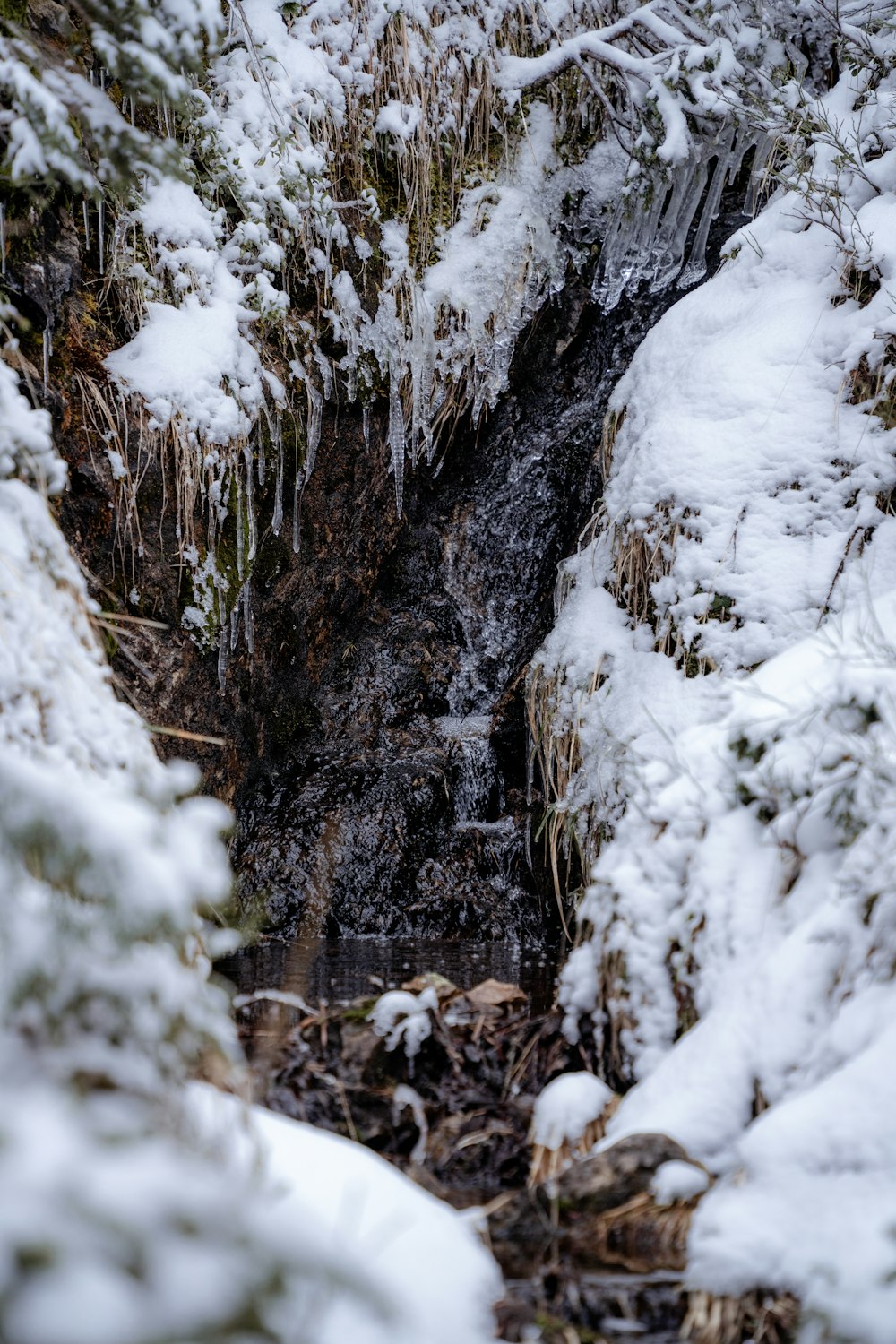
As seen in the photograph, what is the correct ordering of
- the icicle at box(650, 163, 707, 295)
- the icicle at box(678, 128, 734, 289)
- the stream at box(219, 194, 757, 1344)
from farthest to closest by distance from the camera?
the icicle at box(650, 163, 707, 295) < the icicle at box(678, 128, 734, 289) < the stream at box(219, 194, 757, 1344)

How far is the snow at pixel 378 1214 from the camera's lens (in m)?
1.27

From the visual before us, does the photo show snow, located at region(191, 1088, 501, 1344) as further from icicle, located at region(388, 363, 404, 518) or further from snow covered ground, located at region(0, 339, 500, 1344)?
icicle, located at region(388, 363, 404, 518)

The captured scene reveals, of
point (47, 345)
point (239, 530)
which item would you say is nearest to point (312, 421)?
point (239, 530)

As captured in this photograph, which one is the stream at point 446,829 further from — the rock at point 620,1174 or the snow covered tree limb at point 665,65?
the snow covered tree limb at point 665,65

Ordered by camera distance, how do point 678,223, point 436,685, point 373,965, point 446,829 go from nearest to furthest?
point 373,965 < point 446,829 < point 436,685 < point 678,223

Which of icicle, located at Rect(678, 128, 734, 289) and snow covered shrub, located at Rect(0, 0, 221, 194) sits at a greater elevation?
icicle, located at Rect(678, 128, 734, 289)

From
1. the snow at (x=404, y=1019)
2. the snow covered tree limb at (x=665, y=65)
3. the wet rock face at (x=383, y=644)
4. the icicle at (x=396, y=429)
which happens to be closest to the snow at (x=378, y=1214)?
the snow at (x=404, y=1019)

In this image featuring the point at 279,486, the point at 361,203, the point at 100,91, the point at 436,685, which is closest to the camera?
the point at 100,91

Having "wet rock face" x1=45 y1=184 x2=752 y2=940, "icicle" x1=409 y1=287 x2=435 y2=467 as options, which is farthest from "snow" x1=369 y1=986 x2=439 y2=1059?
"icicle" x1=409 y1=287 x2=435 y2=467

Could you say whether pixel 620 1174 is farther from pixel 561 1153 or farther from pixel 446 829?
pixel 446 829

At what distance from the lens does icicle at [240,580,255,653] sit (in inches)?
188

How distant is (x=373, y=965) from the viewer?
401 cm

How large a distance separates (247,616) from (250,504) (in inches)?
22.9

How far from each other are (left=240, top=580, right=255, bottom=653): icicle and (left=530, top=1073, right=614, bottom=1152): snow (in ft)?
10.6
